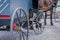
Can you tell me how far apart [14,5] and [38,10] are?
2332 millimetres

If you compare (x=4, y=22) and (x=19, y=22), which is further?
(x=19, y=22)

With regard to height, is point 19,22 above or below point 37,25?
above

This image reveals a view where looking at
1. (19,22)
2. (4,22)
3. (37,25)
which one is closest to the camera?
(4,22)

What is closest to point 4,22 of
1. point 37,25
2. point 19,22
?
point 19,22

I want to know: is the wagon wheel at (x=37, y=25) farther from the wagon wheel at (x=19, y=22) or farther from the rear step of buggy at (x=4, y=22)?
the rear step of buggy at (x=4, y=22)

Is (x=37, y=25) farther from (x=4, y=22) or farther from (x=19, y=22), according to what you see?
(x=4, y=22)

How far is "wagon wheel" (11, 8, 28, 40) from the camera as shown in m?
5.73

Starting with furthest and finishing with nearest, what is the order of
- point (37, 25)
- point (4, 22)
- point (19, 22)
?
point (37, 25) < point (19, 22) < point (4, 22)

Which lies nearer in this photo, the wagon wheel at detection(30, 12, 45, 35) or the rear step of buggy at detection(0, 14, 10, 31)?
the rear step of buggy at detection(0, 14, 10, 31)

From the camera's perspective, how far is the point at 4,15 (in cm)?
576

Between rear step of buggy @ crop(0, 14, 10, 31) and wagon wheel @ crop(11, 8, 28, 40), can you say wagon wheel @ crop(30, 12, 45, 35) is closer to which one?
wagon wheel @ crop(11, 8, 28, 40)

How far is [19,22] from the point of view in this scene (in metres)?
6.17

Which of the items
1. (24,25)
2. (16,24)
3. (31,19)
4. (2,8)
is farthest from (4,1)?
(31,19)

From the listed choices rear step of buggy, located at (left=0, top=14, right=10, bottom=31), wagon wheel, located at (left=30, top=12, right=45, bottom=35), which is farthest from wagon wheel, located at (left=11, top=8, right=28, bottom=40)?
wagon wheel, located at (left=30, top=12, right=45, bottom=35)
